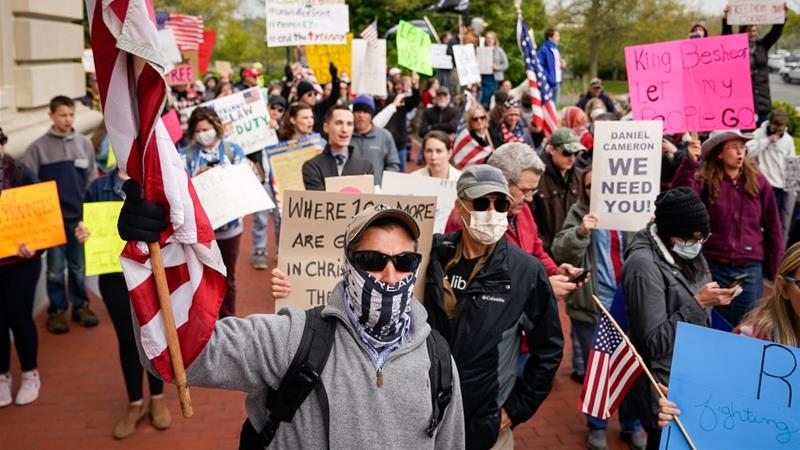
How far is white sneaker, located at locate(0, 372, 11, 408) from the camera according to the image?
575 centimetres

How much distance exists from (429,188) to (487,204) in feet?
7.58

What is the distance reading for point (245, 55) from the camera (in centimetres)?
4478

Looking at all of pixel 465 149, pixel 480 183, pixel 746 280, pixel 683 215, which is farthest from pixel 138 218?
pixel 465 149

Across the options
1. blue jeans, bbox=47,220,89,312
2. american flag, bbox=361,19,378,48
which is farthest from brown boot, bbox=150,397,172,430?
american flag, bbox=361,19,378,48

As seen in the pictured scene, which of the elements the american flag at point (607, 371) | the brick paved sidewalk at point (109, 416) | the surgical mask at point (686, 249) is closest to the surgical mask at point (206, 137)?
the brick paved sidewalk at point (109, 416)

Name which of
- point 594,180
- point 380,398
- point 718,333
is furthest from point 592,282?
point 380,398

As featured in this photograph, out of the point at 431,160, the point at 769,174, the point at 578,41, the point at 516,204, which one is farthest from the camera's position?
the point at 578,41

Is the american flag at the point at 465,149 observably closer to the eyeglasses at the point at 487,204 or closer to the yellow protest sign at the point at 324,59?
the eyeglasses at the point at 487,204

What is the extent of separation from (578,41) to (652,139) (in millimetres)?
31840

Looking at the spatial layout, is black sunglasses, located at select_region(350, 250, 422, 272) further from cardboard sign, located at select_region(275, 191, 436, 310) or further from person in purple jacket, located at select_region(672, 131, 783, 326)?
person in purple jacket, located at select_region(672, 131, 783, 326)

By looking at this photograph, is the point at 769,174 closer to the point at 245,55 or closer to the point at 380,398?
the point at 380,398

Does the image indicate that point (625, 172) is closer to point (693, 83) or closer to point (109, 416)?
point (693, 83)

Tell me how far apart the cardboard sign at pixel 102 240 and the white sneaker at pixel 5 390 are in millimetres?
1236

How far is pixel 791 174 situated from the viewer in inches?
353
